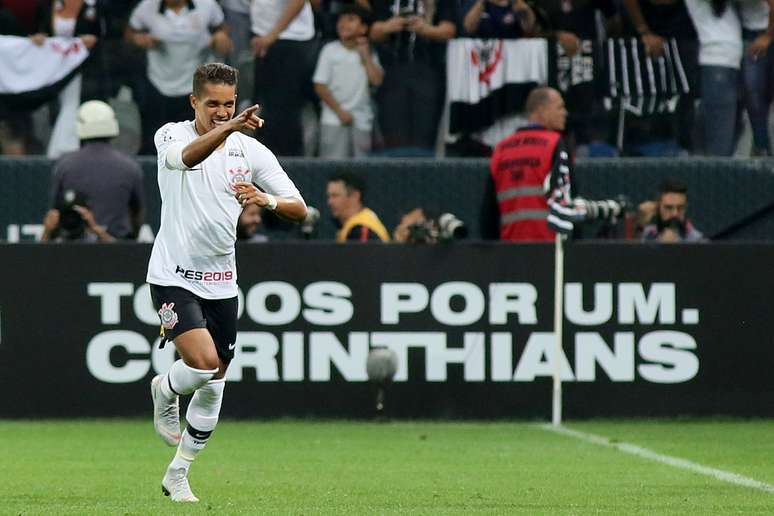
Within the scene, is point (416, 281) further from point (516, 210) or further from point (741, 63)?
point (741, 63)

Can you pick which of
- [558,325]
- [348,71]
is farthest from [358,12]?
[558,325]

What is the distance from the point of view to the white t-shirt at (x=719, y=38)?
49.4ft

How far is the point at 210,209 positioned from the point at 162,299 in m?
0.50

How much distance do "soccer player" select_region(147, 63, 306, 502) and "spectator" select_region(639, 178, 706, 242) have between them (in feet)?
21.8

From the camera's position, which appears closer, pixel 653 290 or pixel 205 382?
pixel 205 382

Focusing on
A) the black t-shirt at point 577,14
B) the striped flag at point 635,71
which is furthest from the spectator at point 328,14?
the striped flag at point 635,71

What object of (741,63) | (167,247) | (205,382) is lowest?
(205,382)

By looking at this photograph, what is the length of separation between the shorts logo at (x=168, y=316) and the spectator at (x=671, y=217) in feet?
22.9

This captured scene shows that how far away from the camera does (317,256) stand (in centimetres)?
1298

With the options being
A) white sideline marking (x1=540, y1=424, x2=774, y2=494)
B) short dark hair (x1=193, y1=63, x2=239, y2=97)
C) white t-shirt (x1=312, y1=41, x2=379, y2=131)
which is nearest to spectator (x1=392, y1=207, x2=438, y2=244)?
white sideline marking (x1=540, y1=424, x2=774, y2=494)

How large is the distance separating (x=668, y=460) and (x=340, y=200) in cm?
424

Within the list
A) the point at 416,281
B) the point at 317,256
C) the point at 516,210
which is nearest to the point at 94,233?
the point at 317,256

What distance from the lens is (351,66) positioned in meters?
15.0

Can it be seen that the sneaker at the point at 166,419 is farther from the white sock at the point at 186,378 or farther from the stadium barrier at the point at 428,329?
the stadium barrier at the point at 428,329
